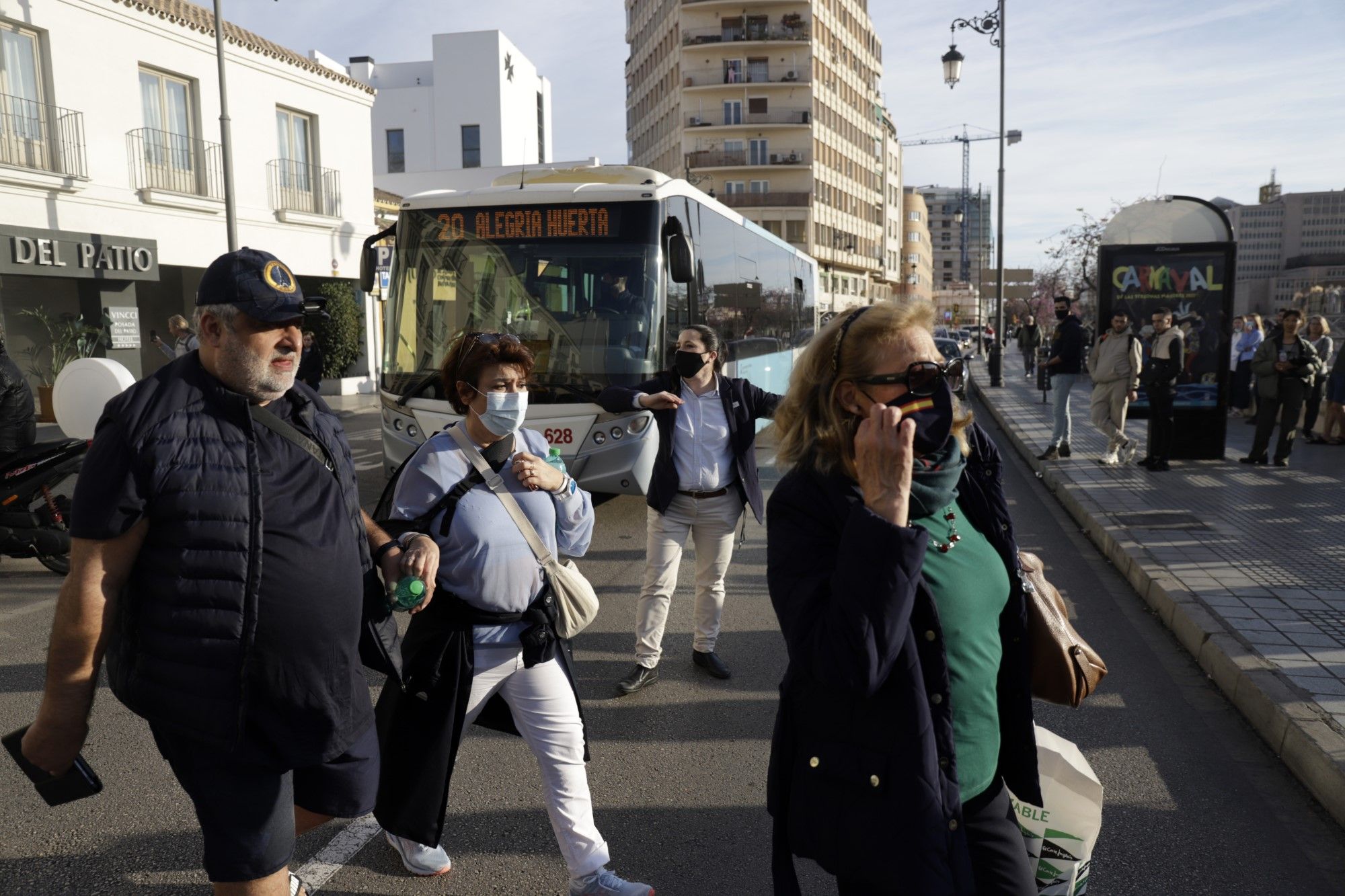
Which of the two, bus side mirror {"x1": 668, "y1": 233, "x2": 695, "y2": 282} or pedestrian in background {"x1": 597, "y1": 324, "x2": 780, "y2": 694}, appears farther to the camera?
bus side mirror {"x1": 668, "y1": 233, "x2": 695, "y2": 282}

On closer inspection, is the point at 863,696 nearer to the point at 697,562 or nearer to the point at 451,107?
the point at 697,562

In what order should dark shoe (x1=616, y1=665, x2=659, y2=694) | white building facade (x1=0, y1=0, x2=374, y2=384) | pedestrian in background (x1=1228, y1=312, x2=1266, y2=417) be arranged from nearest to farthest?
1. dark shoe (x1=616, y1=665, x2=659, y2=694)
2. white building facade (x1=0, y1=0, x2=374, y2=384)
3. pedestrian in background (x1=1228, y1=312, x2=1266, y2=417)

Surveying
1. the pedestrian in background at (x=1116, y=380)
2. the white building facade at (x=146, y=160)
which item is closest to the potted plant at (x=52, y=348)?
the white building facade at (x=146, y=160)

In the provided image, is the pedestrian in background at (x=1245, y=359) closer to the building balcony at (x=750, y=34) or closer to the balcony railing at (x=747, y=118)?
the balcony railing at (x=747, y=118)

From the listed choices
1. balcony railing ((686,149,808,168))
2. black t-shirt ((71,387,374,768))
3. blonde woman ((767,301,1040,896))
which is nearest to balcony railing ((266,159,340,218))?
black t-shirt ((71,387,374,768))

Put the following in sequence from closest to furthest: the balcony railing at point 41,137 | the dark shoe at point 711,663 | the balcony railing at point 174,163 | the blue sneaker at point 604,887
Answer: the blue sneaker at point 604,887, the dark shoe at point 711,663, the balcony railing at point 41,137, the balcony railing at point 174,163

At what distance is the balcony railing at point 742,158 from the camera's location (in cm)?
7250

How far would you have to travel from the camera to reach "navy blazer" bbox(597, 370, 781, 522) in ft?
17.0

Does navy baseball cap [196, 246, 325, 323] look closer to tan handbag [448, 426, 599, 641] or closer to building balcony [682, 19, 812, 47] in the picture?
tan handbag [448, 426, 599, 641]

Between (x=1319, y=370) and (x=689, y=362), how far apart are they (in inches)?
439

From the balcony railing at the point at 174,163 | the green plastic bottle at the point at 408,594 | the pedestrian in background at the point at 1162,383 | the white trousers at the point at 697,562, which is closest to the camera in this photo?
the green plastic bottle at the point at 408,594

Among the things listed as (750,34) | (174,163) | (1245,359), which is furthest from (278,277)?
(750,34)

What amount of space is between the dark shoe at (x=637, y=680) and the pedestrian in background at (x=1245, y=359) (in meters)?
15.9

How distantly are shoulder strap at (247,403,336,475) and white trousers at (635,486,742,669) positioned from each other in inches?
112
